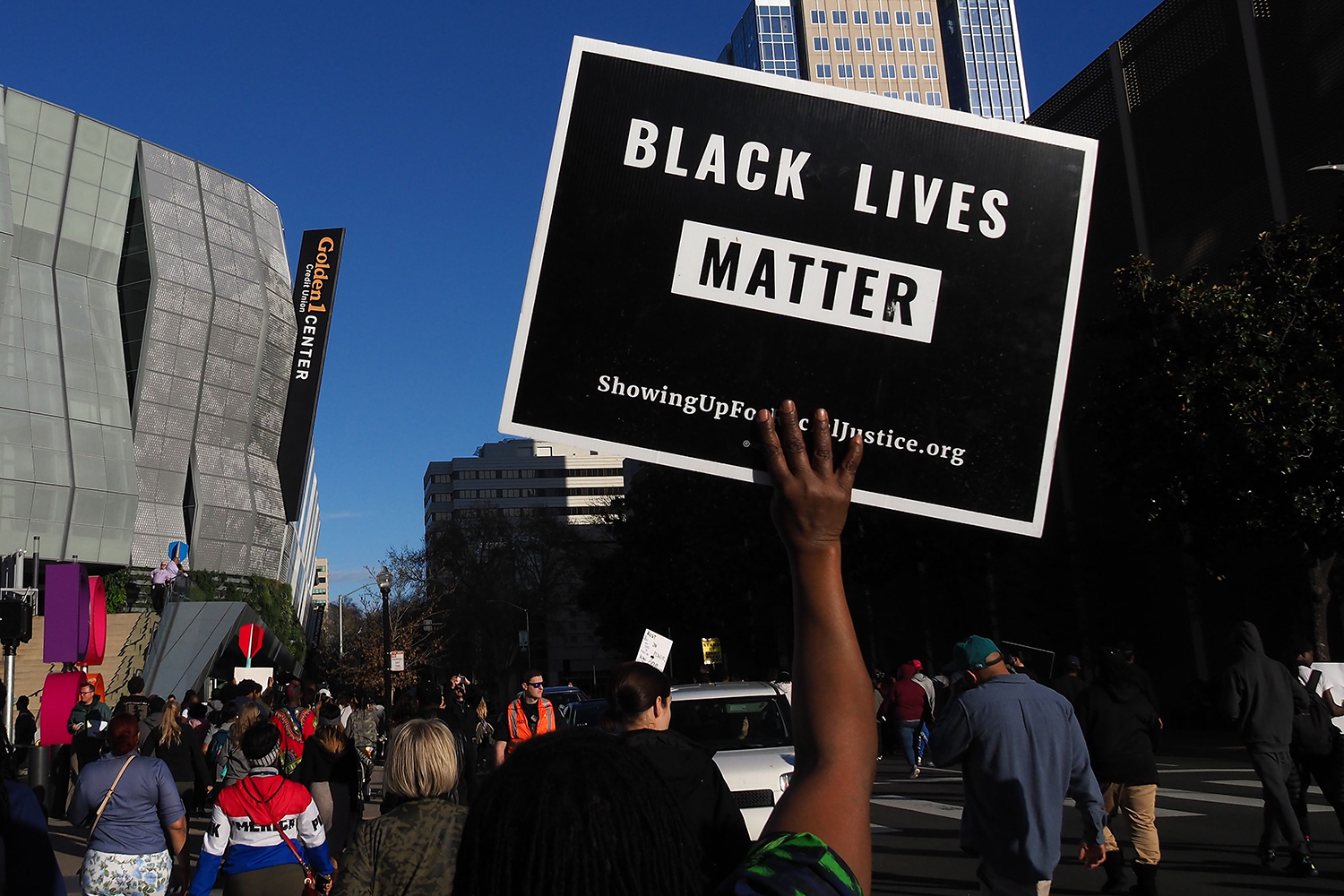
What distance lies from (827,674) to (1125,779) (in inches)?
278

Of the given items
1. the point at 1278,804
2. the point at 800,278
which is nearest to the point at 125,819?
the point at 800,278

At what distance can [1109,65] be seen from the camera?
110 ft

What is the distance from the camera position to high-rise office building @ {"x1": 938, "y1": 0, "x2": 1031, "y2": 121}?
4697 inches

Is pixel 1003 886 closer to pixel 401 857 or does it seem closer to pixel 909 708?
pixel 401 857

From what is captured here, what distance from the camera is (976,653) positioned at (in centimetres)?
562

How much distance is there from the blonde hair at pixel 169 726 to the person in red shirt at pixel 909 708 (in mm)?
11228

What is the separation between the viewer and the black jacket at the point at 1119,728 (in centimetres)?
799

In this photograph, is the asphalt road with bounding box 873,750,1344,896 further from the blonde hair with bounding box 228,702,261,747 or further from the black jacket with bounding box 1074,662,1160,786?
the blonde hair with bounding box 228,702,261,747

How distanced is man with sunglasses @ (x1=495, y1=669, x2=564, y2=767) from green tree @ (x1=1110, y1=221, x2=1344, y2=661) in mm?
12581

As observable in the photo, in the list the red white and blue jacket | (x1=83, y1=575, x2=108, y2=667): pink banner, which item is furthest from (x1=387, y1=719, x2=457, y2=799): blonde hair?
(x1=83, y1=575, x2=108, y2=667): pink banner

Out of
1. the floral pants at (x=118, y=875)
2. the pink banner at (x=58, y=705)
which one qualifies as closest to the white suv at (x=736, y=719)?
the floral pants at (x=118, y=875)

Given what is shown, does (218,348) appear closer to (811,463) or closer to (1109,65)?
(1109,65)

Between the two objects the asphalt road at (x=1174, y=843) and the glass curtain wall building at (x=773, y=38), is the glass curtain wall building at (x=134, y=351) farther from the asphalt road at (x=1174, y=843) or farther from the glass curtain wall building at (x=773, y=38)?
the glass curtain wall building at (x=773, y=38)

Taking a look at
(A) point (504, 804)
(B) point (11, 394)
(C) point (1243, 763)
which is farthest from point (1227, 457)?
(B) point (11, 394)
